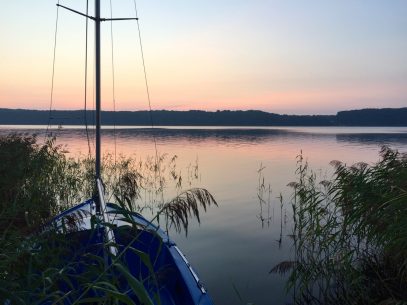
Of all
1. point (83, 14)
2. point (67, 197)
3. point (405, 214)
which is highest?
point (83, 14)

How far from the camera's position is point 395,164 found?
309 inches

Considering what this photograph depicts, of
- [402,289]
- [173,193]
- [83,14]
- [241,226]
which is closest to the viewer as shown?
[402,289]

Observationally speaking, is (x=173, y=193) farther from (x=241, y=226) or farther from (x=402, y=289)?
(x=402, y=289)

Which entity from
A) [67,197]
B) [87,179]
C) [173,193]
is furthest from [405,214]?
[173,193]

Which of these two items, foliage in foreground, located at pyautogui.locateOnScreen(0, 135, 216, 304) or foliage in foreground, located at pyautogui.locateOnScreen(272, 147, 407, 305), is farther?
foliage in foreground, located at pyautogui.locateOnScreen(272, 147, 407, 305)

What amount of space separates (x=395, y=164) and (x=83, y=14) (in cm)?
828

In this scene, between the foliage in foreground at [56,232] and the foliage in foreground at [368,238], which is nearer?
the foliage in foreground at [56,232]

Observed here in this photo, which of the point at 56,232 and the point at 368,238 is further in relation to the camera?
the point at 368,238

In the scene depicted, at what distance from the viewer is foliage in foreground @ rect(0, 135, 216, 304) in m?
2.80

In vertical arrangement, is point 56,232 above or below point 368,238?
above

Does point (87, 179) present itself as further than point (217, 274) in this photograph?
Yes

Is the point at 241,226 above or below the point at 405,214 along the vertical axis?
below

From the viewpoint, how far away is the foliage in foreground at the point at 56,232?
280cm

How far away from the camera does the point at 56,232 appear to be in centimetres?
445
